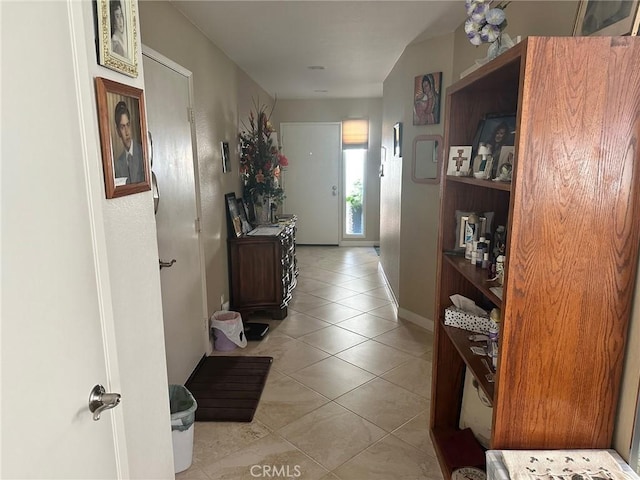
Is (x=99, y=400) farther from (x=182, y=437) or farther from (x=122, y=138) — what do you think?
(x=182, y=437)

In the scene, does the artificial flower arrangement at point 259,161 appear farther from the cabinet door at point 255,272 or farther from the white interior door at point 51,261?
the white interior door at point 51,261

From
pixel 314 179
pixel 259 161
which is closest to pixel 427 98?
pixel 259 161

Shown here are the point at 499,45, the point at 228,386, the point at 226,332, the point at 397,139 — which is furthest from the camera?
the point at 397,139

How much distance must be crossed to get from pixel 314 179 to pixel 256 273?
11.4ft

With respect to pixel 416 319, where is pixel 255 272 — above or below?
above

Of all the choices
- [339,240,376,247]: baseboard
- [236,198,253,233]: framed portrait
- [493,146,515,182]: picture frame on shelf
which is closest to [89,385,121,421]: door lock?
[493,146,515,182]: picture frame on shelf

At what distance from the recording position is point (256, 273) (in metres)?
3.99

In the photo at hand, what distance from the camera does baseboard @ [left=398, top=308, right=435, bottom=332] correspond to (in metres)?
3.82

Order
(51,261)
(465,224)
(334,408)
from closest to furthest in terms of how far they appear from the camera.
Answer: (51,261)
(465,224)
(334,408)

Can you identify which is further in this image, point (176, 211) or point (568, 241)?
point (176, 211)

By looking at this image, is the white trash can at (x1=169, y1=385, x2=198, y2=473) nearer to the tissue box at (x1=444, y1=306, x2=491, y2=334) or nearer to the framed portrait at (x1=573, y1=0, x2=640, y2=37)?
the tissue box at (x1=444, y1=306, x2=491, y2=334)

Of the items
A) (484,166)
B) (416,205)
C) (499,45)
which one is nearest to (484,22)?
(499,45)

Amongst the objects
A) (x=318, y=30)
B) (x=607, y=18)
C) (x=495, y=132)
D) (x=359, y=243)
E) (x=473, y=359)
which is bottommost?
(x=359, y=243)

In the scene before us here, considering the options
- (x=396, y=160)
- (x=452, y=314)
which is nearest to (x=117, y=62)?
(x=452, y=314)
